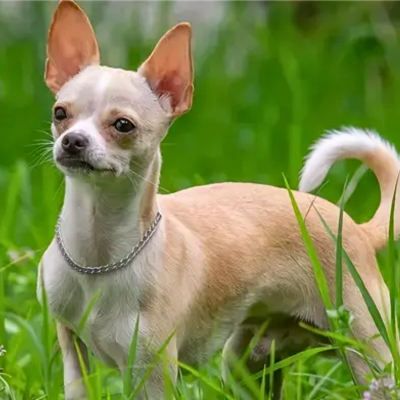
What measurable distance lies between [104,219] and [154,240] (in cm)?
13

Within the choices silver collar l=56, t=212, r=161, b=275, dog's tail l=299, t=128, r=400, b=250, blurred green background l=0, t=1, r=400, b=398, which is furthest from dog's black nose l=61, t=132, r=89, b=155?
blurred green background l=0, t=1, r=400, b=398

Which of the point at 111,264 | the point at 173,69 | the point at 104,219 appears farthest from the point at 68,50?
the point at 111,264

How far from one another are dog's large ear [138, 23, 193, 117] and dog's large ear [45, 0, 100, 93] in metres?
0.14

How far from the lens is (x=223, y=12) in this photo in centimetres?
766

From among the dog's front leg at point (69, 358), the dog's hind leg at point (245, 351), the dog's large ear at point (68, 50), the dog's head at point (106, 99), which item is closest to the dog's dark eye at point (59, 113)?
the dog's head at point (106, 99)

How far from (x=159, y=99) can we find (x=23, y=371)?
0.89 m

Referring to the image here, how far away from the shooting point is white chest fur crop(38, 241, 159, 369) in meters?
3.01

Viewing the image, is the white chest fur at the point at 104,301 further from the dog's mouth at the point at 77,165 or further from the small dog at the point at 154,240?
the dog's mouth at the point at 77,165

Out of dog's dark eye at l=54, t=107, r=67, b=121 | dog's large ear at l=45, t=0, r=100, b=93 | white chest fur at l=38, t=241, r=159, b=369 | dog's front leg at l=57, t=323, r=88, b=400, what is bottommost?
dog's front leg at l=57, t=323, r=88, b=400

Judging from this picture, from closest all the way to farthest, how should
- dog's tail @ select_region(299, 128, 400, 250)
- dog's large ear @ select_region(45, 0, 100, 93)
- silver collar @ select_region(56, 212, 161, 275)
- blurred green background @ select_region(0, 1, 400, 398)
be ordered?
silver collar @ select_region(56, 212, 161, 275)
dog's large ear @ select_region(45, 0, 100, 93)
dog's tail @ select_region(299, 128, 400, 250)
blurred green background @ select_region(0, 1, 400, 398)

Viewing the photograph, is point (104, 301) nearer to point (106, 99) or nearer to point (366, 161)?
point (106, 99)

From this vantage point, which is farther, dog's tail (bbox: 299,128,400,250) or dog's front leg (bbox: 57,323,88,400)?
dog's tail (bbox: 299,128,400,250)

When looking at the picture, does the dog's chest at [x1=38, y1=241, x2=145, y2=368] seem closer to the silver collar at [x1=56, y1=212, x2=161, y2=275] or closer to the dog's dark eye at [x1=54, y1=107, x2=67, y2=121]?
the silver collar at [x1=56, y1=212, x2=161, y2=275]

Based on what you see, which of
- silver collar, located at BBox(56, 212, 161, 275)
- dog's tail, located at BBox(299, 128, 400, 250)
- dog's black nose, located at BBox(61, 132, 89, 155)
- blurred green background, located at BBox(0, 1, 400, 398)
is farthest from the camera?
blurred green background, located at BBox(0, 1, 400, 398)
